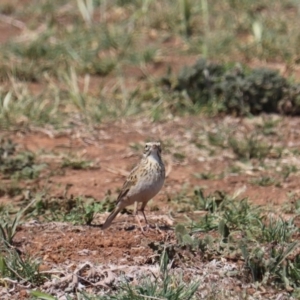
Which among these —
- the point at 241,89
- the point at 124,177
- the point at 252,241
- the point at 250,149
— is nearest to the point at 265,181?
the point at 250,149

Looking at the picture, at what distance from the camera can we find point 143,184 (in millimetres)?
7383

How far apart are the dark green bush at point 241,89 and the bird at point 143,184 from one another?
3498mm

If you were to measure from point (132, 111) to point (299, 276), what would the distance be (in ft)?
16.0

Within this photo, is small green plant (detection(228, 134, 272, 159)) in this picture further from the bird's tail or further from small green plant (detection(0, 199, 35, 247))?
small green plant (detection(0, 199, 35, 247))

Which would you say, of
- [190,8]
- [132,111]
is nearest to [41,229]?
[132,111]

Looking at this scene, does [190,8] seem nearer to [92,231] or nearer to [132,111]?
[132,111]

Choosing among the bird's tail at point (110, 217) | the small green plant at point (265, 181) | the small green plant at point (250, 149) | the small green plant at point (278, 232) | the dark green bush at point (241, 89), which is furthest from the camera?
the dark green bush at point (241, 89)

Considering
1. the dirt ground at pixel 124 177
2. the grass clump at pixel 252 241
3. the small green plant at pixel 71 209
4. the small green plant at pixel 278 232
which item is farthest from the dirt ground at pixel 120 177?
the small green plant at pixel 278 232

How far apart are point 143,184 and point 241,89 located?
12.4 ft

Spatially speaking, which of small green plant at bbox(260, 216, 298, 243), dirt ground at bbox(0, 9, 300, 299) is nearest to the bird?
dirt ground at bbox(0, 9, 300, 299)

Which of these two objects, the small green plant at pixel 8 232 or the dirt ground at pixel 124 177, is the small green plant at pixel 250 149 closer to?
the dirt ground at pixel 124 177

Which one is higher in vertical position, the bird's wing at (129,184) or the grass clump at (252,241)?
the bird's wing at (129,184)

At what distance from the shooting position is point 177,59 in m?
12.9

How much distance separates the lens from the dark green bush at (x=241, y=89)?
1094 centimetres
